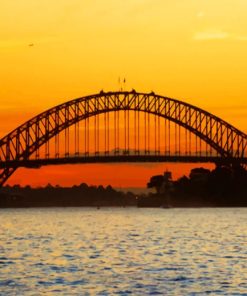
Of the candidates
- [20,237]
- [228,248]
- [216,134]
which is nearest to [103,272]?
[228,248]

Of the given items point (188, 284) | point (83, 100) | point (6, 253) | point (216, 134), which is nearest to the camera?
point (188, 284)

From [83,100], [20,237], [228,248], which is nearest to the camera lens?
[228,248]

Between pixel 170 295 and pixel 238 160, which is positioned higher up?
pixel 238 160

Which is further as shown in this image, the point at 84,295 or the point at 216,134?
the point at 216,134

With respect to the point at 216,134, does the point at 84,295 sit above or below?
below

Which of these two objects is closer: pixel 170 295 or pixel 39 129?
pixel 170 295

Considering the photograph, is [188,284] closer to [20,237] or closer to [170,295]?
[170,295]

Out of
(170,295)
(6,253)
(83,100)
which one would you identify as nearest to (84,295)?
(170,295)

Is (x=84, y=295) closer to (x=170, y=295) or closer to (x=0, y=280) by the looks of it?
(x=170, y=295)

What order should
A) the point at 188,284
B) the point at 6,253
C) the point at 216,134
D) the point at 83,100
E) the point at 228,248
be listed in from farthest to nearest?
the point at 216,134 < the point at 83,100 < the point at 228,248 < the point at 6,253 < the point at 188,284
